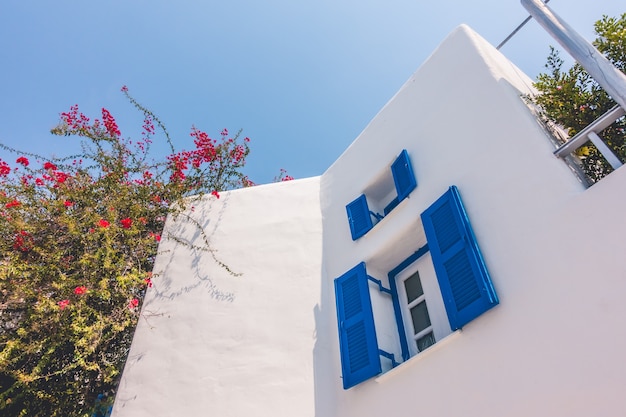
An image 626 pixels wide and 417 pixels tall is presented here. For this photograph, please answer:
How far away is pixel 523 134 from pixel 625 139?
0.82 metres

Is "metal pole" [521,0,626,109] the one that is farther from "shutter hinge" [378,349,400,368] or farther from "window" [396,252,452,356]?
"shutter hinge" [378,349,400,368]

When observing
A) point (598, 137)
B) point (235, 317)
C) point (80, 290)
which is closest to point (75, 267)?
point (80, 290)

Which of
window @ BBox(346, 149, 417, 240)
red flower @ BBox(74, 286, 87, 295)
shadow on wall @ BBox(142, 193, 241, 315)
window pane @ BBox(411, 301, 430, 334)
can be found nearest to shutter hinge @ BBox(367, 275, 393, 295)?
window pane @ BBox(411, 301, 430, 334)

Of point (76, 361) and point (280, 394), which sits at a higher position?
point (76, 361)

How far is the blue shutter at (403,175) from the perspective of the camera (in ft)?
15.9

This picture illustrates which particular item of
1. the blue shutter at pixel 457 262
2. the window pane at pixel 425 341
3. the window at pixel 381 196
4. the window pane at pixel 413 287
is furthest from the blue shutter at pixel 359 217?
the window pane at pixel 425 341

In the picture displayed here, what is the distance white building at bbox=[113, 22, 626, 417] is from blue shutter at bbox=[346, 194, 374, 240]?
0.02 meters

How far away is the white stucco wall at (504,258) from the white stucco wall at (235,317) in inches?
17.8

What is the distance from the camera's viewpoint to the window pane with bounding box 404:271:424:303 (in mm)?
4531

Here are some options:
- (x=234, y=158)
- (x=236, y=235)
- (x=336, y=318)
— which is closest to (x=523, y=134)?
(x=336, y=318)

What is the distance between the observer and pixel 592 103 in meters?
3.78

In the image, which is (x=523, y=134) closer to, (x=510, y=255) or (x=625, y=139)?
(x=625, y=139)

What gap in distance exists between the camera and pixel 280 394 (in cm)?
448

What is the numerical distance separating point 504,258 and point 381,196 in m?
2.68
